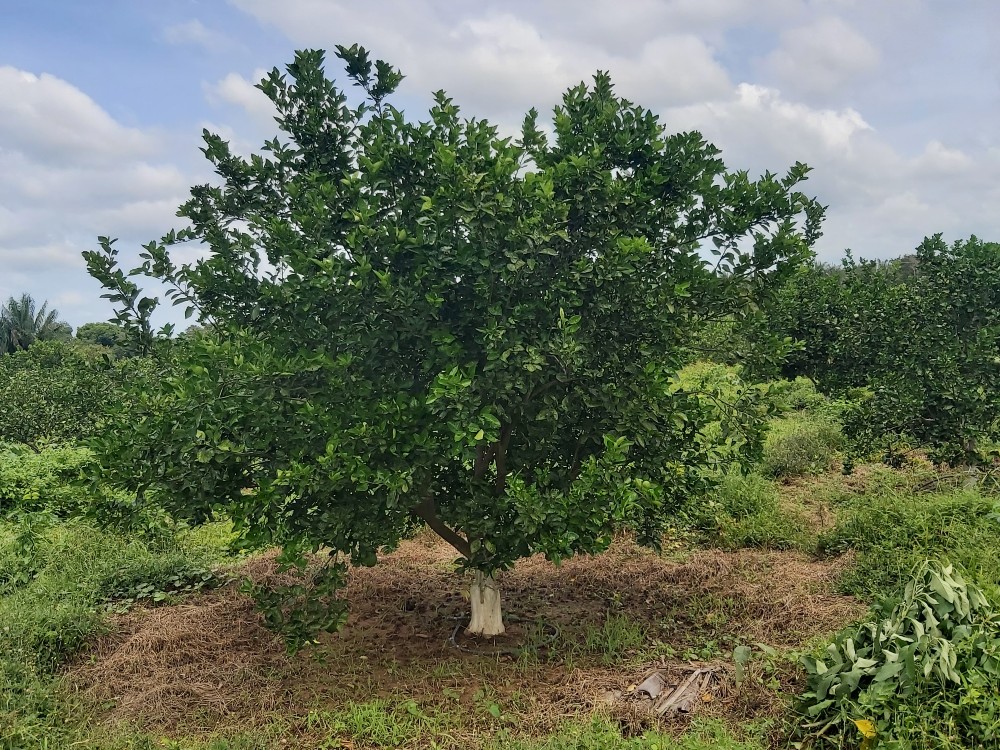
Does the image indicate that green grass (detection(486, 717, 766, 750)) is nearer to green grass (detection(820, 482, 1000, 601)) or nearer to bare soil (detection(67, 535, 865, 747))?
bare soil (detection(67, 535, 865, 747))

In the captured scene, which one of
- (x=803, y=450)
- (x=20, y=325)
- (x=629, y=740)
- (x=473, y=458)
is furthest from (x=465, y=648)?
(x=20, y=325)

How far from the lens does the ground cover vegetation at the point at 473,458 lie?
14.5 feet

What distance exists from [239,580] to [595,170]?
5444mm

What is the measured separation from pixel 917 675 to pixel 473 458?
262 centimetres

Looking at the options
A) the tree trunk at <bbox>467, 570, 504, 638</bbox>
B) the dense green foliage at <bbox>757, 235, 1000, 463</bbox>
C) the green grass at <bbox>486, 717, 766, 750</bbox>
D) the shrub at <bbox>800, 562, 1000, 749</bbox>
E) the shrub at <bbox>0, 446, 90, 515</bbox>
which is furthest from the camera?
the shrub at <bbox>0, 446, 90, 515</bbox>

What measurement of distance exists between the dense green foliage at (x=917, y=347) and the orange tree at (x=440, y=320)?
9.76 feet

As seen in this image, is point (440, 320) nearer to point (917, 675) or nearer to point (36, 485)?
point (917, 675)

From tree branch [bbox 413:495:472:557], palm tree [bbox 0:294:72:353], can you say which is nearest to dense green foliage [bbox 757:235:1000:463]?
tree branch [bbox 413:495:472:557]

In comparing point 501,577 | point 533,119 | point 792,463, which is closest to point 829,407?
point 792,463

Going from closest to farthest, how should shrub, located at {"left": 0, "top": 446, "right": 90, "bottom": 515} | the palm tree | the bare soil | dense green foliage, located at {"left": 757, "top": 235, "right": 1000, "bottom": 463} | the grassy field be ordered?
the grassy field → the bare soil → dense green foliage, located at {"left": 757, "top": 235, "right": 1000, "bottom": 463} → shrub, located at {"left": 0, "top": 446, "right": 90, "bottom": 515} → the palm tree

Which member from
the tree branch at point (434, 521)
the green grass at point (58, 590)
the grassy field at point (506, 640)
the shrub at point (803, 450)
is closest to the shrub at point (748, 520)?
the grassy field at point (506, 640)

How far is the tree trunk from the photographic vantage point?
6145 millimetres

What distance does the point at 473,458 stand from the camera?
4500 mm

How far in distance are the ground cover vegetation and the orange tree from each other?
2 centimetres
